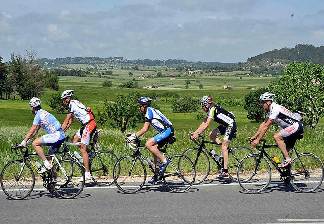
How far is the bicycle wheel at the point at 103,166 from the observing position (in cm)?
1147

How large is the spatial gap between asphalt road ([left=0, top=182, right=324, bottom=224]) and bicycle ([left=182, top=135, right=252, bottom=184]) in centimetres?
91

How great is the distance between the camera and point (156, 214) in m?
8.55

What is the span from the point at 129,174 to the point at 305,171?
4157 millimetres

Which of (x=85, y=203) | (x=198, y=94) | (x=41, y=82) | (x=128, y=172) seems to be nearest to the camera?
(x=85, y=203)

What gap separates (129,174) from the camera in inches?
437

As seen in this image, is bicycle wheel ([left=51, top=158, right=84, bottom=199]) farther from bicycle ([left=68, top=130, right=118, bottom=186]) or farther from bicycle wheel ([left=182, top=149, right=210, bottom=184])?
bicycle wheel ([left=182, top=149, right=210, bottom=184])

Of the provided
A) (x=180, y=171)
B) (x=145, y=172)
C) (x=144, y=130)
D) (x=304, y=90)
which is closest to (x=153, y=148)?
(x=144, y=130)

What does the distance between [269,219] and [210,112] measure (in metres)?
3.62

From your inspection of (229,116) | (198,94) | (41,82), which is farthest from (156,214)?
(198,94)

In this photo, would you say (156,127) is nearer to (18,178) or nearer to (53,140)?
(53,140)

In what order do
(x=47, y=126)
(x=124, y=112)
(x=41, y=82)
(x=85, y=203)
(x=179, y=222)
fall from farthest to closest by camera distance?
(x=41, y=82), (x=124, y=112), (x=47, y=126), (x=85, y=203), (x=179, y=222)

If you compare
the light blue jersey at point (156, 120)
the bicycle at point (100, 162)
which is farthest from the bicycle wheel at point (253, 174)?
the bicycle at point (100, 162)

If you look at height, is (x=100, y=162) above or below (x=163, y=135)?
below

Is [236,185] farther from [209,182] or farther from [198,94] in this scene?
[198,94]
